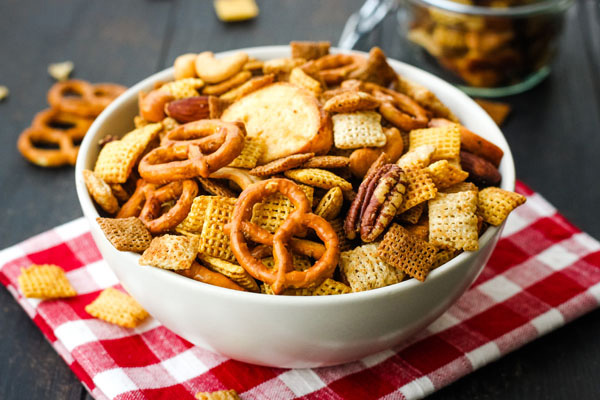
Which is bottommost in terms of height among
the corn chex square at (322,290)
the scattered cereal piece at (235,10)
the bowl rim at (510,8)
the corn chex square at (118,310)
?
the corn chex square at (118,310)

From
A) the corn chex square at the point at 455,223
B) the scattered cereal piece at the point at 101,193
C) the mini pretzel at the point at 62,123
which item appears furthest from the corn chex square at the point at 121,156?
the mini pretzel at the point at 62,123

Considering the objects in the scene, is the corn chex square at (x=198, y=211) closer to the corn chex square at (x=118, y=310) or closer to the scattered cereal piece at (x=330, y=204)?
the scattered cereal piece at (x=330, y=204)

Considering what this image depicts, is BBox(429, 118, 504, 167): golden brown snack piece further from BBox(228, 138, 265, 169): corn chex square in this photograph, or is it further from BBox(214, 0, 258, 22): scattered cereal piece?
BBox(214, 0, 258, 22): scattered cereal piece

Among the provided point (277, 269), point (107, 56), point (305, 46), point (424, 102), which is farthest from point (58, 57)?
point (277, 269)

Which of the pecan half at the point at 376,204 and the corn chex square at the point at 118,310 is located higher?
the pecan half at the point at 376,204

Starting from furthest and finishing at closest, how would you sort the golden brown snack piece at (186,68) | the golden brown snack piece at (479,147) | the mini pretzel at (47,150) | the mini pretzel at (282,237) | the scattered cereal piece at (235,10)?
the scattered cereal piece at (235,10)
the mini pretzel at (47,150)
the golden brown snack piece at (186,68)
the golden brown snack piece at (479,147)
the mini pretzel at (282,237)

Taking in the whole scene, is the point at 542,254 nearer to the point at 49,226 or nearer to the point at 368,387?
the point at 368,387

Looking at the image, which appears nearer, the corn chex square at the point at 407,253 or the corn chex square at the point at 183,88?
the corn chex square at the point at 407,253
